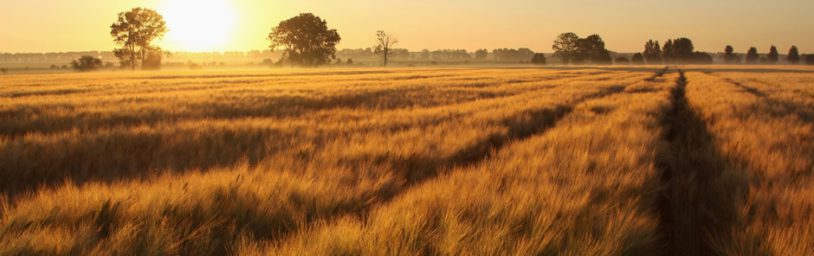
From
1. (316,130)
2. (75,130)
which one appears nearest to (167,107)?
(75,130)

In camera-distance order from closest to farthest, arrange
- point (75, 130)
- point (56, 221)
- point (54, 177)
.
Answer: point (56, 221)
point (54, 177)
point (75, 130)

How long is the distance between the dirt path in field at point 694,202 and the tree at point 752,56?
192 meters

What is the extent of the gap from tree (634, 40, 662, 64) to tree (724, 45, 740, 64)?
134 ft

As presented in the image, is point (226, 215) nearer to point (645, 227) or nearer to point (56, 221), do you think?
point (56, 221)

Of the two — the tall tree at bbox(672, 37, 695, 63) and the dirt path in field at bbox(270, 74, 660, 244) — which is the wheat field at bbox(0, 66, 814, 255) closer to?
the dirt path in field at bbox(270, 74, 660, 244)

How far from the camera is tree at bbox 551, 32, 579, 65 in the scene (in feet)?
395

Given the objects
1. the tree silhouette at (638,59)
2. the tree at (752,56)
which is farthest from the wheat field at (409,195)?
the tree at (752,56)

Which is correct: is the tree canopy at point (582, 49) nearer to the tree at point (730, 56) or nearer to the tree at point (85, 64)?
the tree at point (730, 56)

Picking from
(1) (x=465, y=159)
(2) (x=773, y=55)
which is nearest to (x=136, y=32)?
(1) (x=465, y=159)

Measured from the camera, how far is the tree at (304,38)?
8181cm

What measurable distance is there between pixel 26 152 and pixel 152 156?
1.02 metres

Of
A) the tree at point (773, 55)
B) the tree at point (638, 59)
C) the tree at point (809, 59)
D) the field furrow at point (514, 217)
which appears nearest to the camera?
the field furrow at point (514, 217)

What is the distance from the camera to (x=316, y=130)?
19.3 ft

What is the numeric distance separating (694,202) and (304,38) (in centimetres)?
8290
